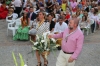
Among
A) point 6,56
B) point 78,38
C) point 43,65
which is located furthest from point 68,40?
point 6,56

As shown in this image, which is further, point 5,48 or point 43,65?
point 5,48

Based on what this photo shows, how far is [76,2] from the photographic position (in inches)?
680

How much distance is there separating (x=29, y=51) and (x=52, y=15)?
2822 millimetres

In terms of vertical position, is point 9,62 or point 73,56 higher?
point 73,56

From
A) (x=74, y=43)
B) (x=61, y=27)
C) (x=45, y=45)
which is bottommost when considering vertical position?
(x=61, y=27)

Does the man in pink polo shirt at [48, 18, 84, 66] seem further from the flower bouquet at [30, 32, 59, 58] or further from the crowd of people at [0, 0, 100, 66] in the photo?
the crowd of people at [0, 0, 100, 66]

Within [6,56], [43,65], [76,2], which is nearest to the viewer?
[43,65]

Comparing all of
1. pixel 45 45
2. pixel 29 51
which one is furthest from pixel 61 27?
pixel 45 45

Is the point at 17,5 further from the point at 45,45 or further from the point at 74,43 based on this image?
the point at 74,43

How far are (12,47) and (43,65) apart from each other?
2470 mm

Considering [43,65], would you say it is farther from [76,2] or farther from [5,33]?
[76,2]

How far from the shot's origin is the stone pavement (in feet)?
28.7

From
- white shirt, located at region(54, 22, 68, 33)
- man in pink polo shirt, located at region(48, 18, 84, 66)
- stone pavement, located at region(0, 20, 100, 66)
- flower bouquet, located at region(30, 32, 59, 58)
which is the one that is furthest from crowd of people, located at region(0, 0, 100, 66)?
man in pink polo shirt, located at region(48, 18, 84, 66)

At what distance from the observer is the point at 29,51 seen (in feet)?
32.6
